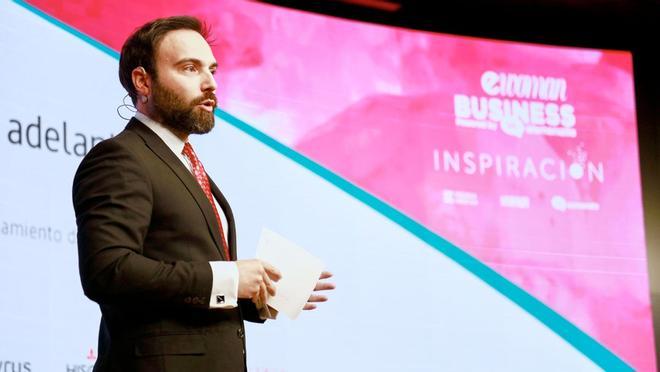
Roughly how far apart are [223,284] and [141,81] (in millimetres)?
471

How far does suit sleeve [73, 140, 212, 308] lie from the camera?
63.1 inches

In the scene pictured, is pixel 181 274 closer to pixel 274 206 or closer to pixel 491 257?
pixel 274 206

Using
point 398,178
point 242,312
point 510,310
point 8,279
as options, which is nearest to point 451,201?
point 398,178

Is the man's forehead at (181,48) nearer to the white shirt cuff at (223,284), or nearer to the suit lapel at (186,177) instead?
the suit lapel at (186,177)

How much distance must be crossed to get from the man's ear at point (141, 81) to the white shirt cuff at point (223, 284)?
16.0 inches

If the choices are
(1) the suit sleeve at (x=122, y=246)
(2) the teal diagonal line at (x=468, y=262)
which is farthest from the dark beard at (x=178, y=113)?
(2) the teal diagonal line at (x=468, y=262)

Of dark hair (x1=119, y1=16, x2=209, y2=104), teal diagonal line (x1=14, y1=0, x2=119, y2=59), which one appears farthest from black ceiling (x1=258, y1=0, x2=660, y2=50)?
dark hair (x1=119, y1=16, x2=209, y2=104)

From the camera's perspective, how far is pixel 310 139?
3627 mm

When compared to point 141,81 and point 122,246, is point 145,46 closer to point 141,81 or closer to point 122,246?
point 141,81

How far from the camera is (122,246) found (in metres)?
1.62

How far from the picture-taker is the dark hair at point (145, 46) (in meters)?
1.90

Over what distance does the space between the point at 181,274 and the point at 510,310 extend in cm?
235

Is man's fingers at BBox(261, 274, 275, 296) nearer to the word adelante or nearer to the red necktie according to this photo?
the red necktie

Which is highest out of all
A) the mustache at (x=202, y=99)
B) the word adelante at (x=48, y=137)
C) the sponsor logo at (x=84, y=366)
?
the word adelante at (x=48, y=137)
